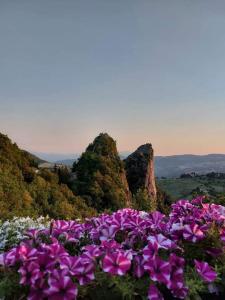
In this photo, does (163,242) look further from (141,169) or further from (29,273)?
(141,169)

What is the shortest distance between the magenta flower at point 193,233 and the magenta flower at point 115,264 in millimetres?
777

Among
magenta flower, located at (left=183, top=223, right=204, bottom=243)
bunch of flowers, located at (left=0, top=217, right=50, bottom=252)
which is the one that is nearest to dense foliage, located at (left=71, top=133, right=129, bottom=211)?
bunch of flowers, located at (left=0, top=217, right=50, bottom=252)

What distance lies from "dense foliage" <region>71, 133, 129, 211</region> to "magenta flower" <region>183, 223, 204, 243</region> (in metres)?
16.6

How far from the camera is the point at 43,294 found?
10.8 feet

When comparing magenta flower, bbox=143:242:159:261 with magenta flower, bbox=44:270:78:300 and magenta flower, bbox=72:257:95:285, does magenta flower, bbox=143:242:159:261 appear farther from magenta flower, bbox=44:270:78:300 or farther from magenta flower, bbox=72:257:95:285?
magenta flower, bbox=44:270:78:300

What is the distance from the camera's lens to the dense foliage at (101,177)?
21.5 meters

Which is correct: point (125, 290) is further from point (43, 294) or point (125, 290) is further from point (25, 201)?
point (25, 201)

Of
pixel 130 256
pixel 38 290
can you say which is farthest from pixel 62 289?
pixel 130 256

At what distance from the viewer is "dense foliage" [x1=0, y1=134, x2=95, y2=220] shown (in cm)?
1416

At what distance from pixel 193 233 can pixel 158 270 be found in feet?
2.11

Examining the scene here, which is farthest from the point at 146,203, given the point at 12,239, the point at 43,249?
the point at 43,249

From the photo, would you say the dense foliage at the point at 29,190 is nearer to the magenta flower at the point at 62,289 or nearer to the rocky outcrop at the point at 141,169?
the magenta flower at the point at 62,289

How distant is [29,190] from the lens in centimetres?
1627

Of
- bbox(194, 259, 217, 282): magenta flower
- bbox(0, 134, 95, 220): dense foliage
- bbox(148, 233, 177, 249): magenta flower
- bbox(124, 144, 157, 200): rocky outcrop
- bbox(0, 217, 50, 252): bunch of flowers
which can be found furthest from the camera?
bbox(124, 144, 157, 200): rocky outcrop
